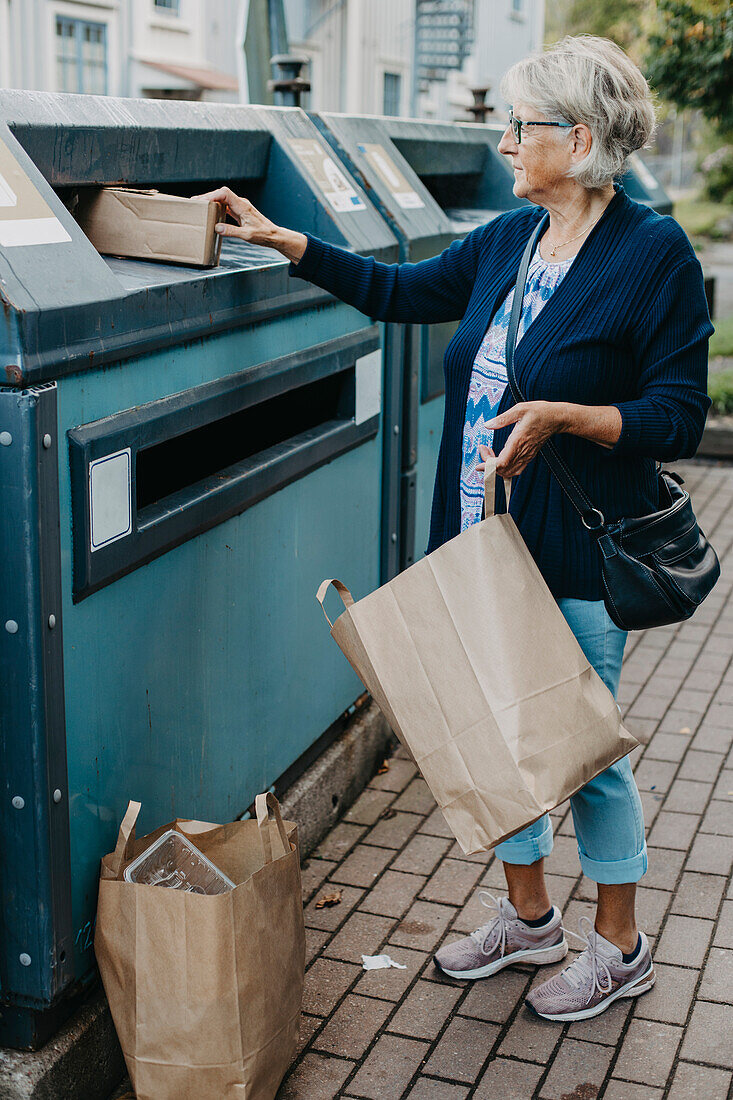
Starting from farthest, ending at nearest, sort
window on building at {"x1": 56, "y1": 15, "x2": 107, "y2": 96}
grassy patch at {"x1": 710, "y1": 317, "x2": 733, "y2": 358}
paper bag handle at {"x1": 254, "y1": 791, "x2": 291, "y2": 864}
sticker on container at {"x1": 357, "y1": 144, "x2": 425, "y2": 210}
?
window on building at {"x1": 56, "y1": 15, "x2": 107, "y2": 96} → grassy patch at {"x1": 710, "y1": 317, "x2": 733, "y2": 358} → sticker on container at {"x1": 357, "y1": 144, "x2": 425, "y2": 210} → paper bag handle at {"x1": 254, "y1": 791, "x2": 291, "y2": 864}

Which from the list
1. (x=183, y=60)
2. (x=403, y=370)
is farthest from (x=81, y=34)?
(x=403, y=370)

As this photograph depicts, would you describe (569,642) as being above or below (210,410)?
below

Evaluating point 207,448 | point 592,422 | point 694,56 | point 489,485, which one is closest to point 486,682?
point 489,485

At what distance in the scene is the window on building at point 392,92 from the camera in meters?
19.0

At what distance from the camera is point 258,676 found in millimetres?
2490

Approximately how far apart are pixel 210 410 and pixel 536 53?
82 centimetres

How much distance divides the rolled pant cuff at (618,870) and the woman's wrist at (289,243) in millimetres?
1289

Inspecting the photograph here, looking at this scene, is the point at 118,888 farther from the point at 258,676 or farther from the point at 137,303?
the point at 137,303

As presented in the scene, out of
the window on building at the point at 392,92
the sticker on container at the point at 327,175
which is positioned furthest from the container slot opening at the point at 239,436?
the window on building at the point at 392,92

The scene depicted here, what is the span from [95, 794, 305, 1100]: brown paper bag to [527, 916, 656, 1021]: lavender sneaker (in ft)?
1.89

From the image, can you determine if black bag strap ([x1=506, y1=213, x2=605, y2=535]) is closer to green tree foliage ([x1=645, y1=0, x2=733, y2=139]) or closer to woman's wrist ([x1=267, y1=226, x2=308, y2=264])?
woman's wrist ([x1=267, y1=226, x2=308, y2=264])

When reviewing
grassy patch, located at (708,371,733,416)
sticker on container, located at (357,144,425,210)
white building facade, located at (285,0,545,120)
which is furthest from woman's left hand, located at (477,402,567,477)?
white building facade, located at (285,0,545,120)

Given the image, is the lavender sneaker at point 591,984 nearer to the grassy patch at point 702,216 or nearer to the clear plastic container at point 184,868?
the clear plastic container at point 184,868

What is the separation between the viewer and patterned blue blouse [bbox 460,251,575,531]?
207 cm
